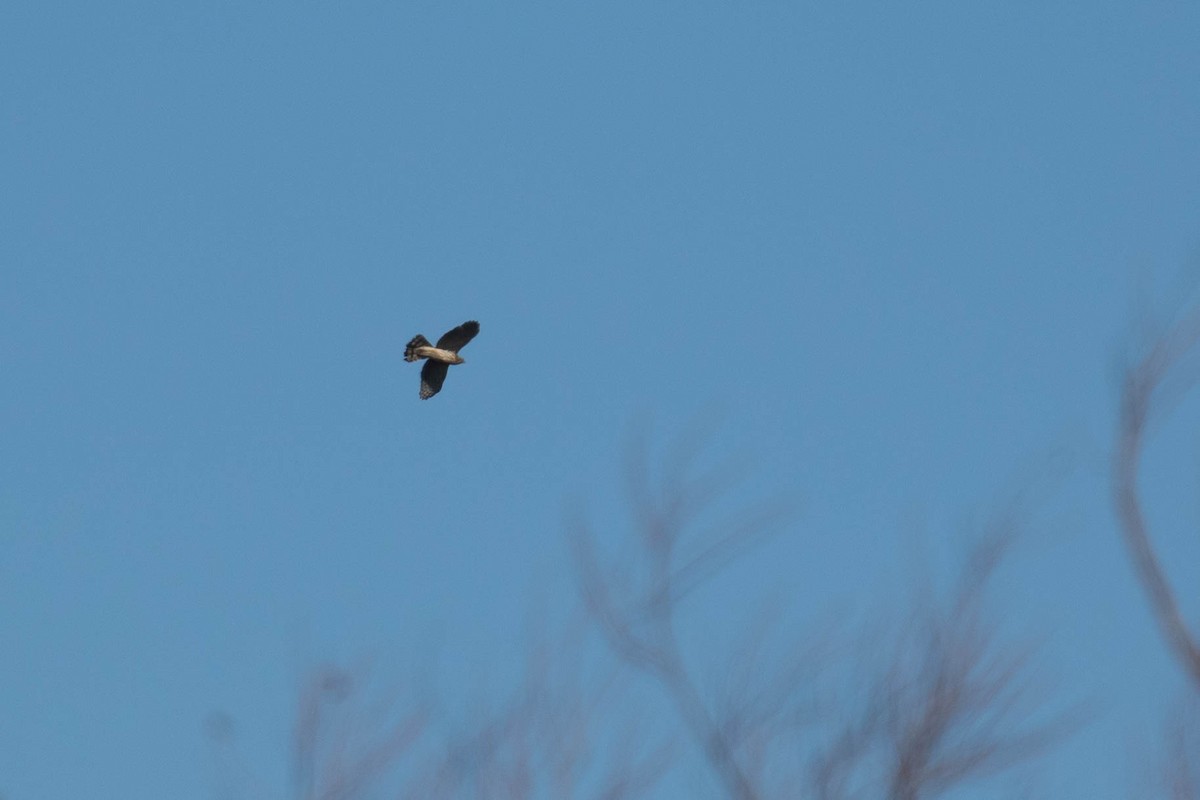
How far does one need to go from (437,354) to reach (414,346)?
23cm

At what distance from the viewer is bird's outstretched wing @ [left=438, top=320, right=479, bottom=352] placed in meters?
12.0

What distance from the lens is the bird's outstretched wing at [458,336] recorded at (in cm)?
1195

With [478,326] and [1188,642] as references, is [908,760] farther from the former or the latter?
[478,326]

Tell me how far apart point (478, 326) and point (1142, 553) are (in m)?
6.39

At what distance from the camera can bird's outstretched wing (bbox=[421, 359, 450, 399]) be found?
1209cm

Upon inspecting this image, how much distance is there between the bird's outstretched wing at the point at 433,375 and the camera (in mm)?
12094

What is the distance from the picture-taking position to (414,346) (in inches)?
480

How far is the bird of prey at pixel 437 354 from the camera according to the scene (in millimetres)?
12016

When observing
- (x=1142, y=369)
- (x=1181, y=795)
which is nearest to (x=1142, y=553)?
(x=1142, y=369)

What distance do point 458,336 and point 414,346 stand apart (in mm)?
404

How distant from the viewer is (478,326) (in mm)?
11953

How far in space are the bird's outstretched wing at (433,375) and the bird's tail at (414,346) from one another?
0.34 feet

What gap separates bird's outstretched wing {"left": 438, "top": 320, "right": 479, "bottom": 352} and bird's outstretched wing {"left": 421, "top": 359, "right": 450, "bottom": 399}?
0.14 metres

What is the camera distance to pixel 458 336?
12.0 meters
